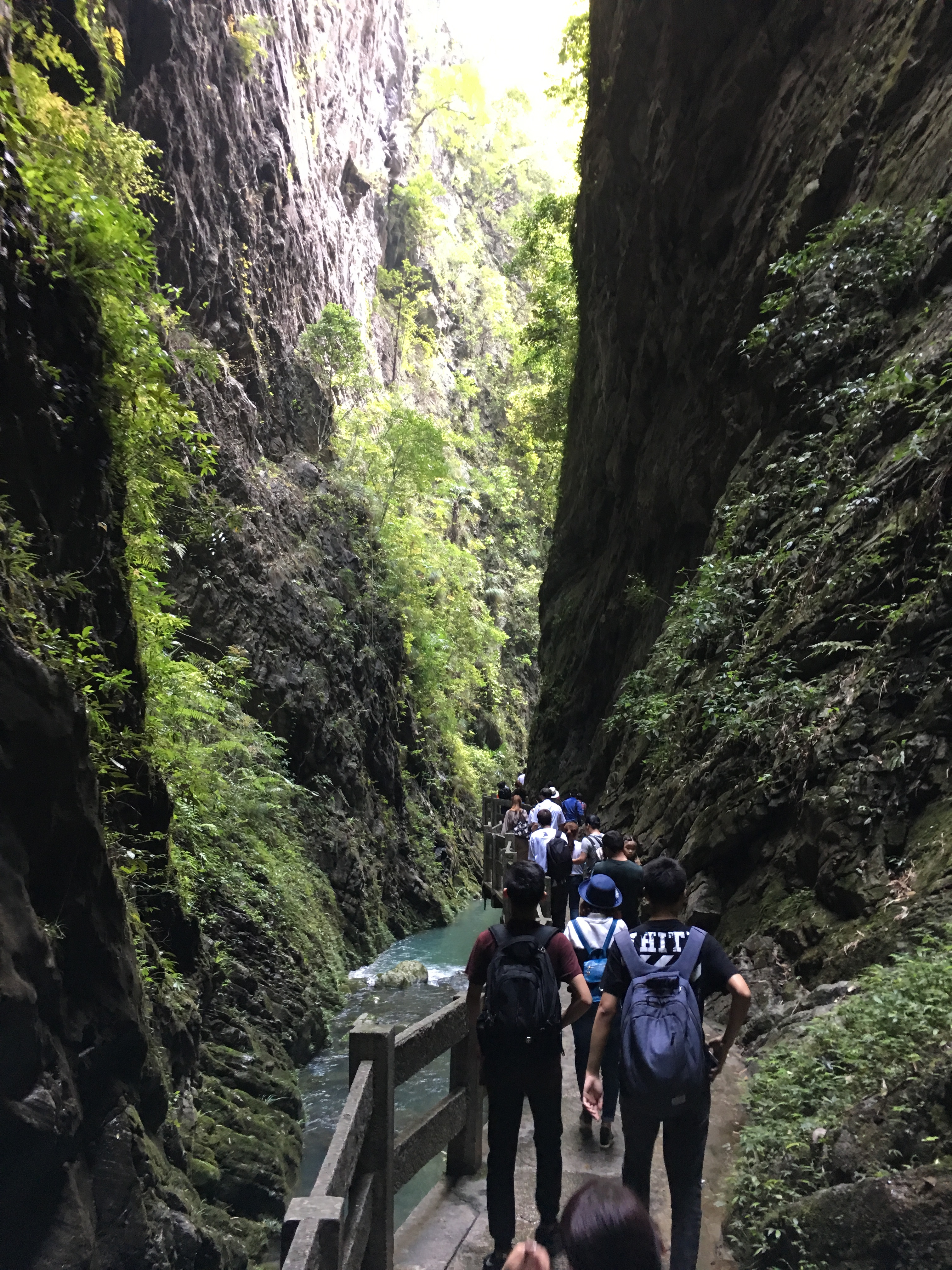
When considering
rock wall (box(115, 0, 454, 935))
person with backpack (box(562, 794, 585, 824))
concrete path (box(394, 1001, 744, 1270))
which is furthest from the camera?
rock wall (box(115, 0, 454, 935))

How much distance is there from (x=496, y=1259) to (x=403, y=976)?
10.9 meters

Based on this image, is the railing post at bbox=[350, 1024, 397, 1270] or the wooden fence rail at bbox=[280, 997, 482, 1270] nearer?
the wooden fence rail at bbox=[280, 997, 482, 1270]

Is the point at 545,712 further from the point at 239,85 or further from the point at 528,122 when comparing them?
the point at 528,122

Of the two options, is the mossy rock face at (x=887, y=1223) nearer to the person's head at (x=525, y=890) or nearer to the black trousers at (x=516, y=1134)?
the black trousers at (x=516, y=1134)

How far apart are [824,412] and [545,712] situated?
13.3 meters

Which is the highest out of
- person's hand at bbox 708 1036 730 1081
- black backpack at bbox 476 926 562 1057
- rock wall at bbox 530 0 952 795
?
rock wall at bbox 530 0 952 795

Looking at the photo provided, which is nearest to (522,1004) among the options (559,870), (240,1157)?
(240,1157)

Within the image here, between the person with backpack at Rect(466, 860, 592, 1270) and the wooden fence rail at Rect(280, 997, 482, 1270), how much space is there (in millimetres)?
505

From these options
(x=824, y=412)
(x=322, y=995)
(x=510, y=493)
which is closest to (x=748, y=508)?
(x=824, y=412)

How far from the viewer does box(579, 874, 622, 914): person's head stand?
4398 millimetres

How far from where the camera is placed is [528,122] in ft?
205

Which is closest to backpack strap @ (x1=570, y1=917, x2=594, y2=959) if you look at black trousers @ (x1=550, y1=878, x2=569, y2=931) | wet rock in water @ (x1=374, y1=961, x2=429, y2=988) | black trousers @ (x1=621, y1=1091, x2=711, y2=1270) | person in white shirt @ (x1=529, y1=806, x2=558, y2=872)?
black trousers @ (x1=621, y1=1091, x2=711, y2=1270)

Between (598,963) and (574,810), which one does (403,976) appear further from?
(598,963)

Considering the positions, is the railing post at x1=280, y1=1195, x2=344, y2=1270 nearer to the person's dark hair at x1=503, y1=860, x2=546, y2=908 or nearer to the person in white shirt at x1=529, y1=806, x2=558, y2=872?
the person's dark hair at x1=503, y1=860, x2=546, y2=908
